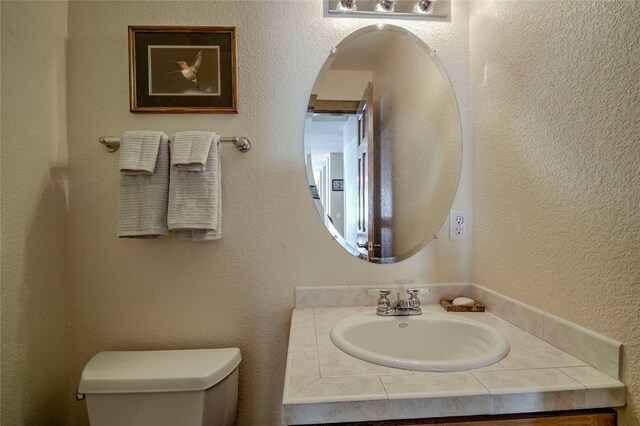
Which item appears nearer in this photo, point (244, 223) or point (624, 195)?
point (624, 195)

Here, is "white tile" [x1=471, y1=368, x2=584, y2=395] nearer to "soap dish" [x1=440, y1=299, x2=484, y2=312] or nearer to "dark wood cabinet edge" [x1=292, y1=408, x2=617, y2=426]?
"dark wood cabinet edge" [x1=292, y1=408, x2=617, y2=426]

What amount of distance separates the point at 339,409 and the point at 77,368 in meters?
1.09

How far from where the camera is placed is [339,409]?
55cm

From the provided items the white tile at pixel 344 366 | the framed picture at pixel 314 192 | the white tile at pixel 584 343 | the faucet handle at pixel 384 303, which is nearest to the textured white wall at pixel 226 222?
the framed picture at pixel 314 192

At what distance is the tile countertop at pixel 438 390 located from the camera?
1.83 ft

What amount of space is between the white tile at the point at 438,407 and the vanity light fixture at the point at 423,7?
49.7 inches

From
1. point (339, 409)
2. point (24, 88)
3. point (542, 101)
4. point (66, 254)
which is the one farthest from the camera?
point (66, 254)

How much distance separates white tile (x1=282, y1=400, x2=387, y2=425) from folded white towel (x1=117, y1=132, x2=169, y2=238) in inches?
28.0

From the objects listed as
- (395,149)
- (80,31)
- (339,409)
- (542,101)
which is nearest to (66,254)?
(80,31)

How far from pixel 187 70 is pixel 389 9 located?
80 cm

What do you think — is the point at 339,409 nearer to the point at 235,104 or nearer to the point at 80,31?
the point at 235,104

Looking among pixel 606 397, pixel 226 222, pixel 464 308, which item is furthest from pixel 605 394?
pixel 226 222

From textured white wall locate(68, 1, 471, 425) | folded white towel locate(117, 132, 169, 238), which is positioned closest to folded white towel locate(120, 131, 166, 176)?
folded white towel locate(117, 132, 169, 238)

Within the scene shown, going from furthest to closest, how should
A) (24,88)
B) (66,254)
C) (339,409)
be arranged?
(66,254)
(24,88)
(339,409)
